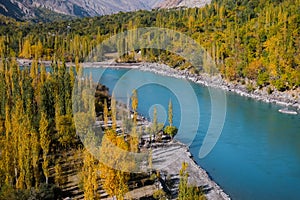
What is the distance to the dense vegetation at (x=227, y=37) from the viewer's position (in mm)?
30336

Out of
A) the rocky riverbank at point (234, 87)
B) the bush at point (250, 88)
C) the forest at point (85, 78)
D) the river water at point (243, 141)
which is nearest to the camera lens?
the forest at point (85, 78)

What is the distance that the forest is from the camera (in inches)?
469

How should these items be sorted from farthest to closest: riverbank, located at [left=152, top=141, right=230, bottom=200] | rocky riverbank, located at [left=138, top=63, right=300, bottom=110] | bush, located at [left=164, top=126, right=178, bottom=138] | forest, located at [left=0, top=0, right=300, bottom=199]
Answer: rocky riverbank, located at [left=138, top=63, right=300, bottom=110]
bush, located at [left=164, top=126, right=178, bottom=138]
riverbank, located at [left=152, top=141, right=230, bottom=200]
forest, located at [left=0, top=0, right=300, bottom=199]

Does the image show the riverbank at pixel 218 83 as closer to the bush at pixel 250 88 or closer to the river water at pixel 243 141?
the bush at pixel 250 88

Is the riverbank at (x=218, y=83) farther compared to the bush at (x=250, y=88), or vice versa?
the bush at (x=250, y=88)

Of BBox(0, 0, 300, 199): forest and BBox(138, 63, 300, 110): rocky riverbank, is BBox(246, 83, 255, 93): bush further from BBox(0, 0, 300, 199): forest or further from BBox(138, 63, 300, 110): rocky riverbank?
BBox(0, 0, 300, 199): forest

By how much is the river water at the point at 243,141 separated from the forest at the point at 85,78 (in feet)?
8.27

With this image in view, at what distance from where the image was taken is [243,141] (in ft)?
63.3

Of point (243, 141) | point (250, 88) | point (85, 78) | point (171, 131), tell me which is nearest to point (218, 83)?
point (250, 88)

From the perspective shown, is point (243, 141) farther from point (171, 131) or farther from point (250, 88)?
point (250, 88)

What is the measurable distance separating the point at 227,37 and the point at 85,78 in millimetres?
19387

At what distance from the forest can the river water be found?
2521 millimetres

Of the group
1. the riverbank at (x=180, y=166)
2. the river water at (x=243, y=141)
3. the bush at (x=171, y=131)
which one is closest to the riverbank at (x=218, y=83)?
the river water at (x=243, y=141)

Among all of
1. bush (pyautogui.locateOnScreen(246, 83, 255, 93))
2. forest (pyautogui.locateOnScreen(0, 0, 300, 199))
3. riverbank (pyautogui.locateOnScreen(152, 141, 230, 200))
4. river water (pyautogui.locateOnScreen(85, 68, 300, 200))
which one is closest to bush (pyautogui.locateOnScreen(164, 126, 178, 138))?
forest (pyautogui.locateOnScreen(0, 0, 300, 199))
